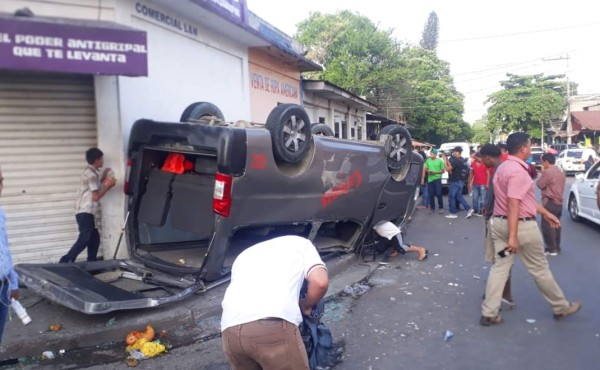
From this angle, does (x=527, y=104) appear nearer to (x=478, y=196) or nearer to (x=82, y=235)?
(x=478, y=196)

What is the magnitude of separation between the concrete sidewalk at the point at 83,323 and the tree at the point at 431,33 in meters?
63.6

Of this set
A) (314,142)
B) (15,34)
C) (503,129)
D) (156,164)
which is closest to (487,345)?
(314,142)

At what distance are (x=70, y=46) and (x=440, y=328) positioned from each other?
474 centimetres

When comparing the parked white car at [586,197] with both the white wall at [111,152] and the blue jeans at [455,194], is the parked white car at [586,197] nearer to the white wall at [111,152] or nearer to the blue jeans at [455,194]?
the blue jeans at [455,194]

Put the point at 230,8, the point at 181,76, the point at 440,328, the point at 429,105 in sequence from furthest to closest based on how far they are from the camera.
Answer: the point at 429,105
the point at 230,8
the point at 181,76
the point at 440,328

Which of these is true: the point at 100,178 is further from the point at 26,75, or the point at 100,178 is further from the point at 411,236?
the point at 411,236


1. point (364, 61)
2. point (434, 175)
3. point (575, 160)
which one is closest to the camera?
point (434, 175)

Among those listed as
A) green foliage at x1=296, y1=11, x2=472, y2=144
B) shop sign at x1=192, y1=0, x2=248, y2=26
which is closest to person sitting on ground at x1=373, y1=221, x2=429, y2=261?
shop sign at x1=192, y1=0, x2=248, y2=26

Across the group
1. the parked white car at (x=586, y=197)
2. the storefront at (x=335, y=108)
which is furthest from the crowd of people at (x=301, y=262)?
the storefront at (x=335, y=108)

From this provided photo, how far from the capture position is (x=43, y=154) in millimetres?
6293

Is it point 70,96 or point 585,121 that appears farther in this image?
point 585,121

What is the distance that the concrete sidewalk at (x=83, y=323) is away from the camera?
14.4 ft

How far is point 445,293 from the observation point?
20.4 ft

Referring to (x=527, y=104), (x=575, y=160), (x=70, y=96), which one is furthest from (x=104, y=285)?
(x=527, y=104)
